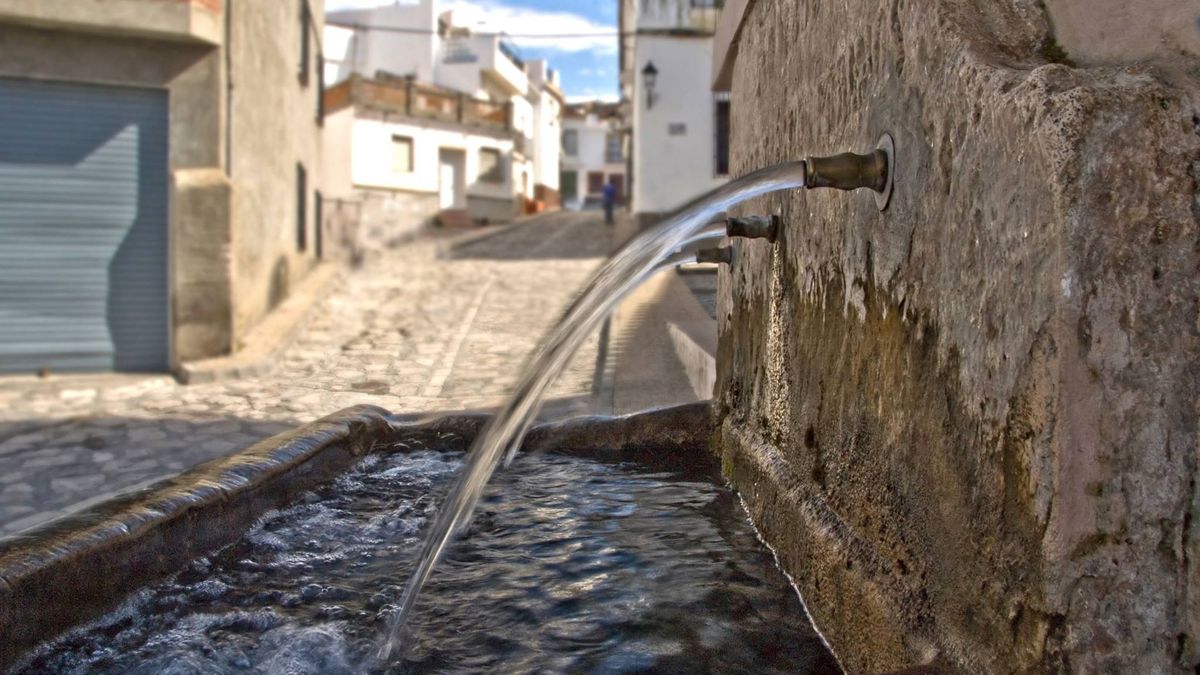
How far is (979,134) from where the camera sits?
1.49 meters

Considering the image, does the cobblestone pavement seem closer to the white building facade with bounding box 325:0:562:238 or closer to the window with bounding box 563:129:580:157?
the white building facade with bounding box 325:0:562:238

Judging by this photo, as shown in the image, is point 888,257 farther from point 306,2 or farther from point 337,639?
point 306,2

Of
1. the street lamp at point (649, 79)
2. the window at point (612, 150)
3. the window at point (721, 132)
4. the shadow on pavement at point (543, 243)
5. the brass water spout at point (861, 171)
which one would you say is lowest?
the brass water spout at point (861, 171)

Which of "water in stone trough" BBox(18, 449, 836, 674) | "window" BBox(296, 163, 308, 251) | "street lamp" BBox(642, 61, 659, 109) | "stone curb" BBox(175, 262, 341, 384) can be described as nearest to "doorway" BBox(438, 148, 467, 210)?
"street lamp" BBox(642, 61, 659, 109)

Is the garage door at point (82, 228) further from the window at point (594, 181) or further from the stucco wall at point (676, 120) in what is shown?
the window at point (594, 181)

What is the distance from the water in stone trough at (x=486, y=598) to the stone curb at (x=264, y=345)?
5.45 metres

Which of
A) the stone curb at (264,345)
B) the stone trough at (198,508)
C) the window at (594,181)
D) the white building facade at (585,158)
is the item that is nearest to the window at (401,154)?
the stone curb at (264,345)

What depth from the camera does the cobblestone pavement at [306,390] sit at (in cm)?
531

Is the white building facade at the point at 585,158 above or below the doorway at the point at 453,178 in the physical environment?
above

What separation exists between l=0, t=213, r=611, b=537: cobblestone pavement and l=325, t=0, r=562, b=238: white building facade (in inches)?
254

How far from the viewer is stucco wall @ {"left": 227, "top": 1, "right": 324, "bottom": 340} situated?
9.30m

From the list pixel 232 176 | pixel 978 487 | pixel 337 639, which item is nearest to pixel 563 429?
pixel 337 639

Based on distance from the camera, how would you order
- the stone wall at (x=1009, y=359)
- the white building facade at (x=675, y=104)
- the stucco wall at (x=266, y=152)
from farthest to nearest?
1. the white building facade at (x=675, y=104)
2. the stucco wall at (x=266, y=152)
3. the stone wall at (x=1009, y=359)

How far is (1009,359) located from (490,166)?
3011cm
